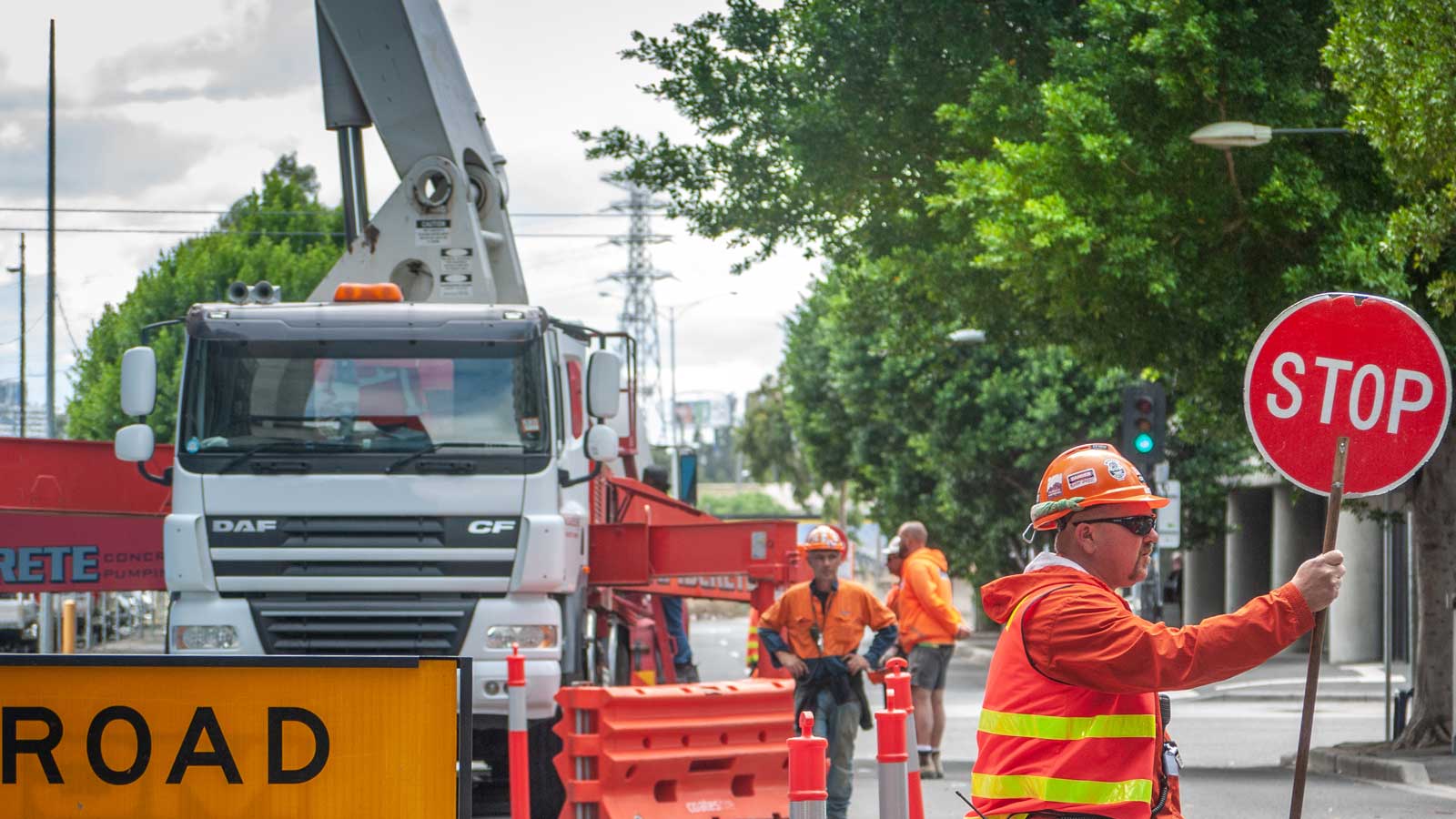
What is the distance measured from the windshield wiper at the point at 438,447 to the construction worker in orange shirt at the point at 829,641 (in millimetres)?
1863

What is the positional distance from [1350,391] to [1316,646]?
3.28 feet

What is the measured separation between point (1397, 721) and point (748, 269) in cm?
883

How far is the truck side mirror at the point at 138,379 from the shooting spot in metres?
11.3

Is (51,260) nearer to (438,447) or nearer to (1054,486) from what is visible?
(438,447)

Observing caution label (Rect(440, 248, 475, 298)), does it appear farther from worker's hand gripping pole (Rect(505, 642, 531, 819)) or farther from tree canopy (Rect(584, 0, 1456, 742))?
tree canopy (Rect(584, 0, 1456, 742))

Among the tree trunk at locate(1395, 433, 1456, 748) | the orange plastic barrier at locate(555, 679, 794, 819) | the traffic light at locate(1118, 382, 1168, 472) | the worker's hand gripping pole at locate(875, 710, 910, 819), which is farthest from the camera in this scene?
the traffic light at locate(1118, 382, 1168, 472)

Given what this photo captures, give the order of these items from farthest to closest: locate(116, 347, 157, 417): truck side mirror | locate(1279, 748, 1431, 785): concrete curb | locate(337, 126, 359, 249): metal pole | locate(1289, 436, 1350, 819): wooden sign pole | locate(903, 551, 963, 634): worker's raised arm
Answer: locate(1279, 748, 1431, 785): concrete curb < locate(903, 551, 963, 634): worker's raised arm < locate(337, 126, 359, 249): metal pole < locate(116, 347, 157, 417): truck side mirror < locate(1289, 436, 1350, 819): wooden sign pole

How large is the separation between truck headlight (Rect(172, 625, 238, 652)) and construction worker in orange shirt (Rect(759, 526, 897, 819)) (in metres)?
3.08

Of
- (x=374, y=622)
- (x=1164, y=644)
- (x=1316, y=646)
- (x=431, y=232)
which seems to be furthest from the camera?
(x=431, y=232)

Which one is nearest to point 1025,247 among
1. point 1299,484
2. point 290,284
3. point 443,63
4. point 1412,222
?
point 1412,222

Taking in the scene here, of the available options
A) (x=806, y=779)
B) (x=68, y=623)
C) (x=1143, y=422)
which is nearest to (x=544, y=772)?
(x=806, y=779)

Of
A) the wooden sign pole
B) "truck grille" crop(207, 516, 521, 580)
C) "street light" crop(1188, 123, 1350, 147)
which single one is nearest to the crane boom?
"truck grille" crop(207, 516, 521, 580)

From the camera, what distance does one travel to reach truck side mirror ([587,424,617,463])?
1156 cm

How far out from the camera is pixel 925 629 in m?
14.1
